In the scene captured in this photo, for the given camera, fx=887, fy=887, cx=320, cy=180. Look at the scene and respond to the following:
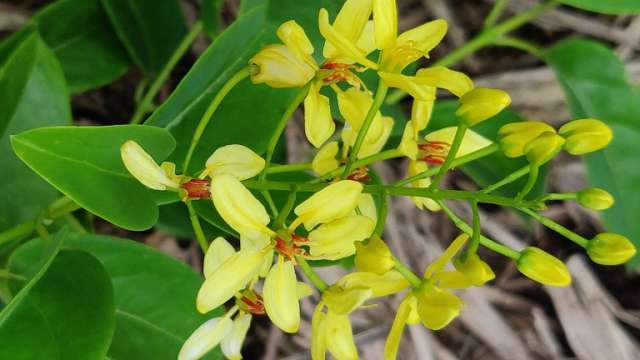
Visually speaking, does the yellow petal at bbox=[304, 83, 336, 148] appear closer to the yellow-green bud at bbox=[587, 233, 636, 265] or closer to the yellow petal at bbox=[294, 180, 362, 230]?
the yellow petal at bbox=[294, 180, 362, 230]

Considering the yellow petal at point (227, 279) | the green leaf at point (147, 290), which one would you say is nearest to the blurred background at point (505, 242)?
the green leaf at point (147, 290)

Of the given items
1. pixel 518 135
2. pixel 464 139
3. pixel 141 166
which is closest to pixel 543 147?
pixel 518 135

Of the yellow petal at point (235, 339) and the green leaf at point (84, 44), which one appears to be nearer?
the yellow petal at point (235, 339)

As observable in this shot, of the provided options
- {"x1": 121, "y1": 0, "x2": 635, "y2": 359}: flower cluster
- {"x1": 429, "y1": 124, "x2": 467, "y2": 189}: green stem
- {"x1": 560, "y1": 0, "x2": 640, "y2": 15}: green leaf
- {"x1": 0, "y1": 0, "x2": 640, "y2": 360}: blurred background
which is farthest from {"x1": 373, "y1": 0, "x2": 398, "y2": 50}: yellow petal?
{"x1": 0, "y1": 0, "x2": 640, "y2": 360}: blurred background

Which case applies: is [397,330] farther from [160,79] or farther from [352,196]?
[160,79]

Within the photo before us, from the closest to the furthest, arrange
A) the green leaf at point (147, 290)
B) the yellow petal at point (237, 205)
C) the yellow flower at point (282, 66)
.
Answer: the yellow petal at point (237, 205) < the yellow flower at point (282, 66) < the green leaf at point (147, 290)

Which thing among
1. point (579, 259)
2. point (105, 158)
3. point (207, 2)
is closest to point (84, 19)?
point (207, 2)

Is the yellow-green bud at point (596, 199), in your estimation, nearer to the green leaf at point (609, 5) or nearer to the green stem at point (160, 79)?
the green leaf at point (609, 5)
